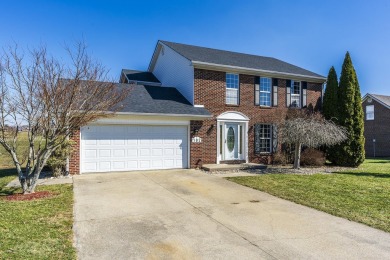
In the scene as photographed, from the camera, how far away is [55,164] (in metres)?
10.3

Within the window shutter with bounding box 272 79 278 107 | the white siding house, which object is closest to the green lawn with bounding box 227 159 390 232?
the window shutter with bounding box 272 79 278 107

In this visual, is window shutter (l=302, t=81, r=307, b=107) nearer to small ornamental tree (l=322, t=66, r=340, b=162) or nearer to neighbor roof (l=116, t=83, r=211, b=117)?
small ornamental tree (l=322, t=66, r=340, b=162)

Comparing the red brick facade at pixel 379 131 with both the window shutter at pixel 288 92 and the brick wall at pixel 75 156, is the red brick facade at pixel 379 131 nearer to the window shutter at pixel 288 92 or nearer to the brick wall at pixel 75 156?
the window shutter at pixel 288 92

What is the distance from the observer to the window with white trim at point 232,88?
14406mm

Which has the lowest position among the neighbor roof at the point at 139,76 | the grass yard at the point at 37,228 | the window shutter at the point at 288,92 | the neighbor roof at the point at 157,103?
the grass yard at the point at 37,228

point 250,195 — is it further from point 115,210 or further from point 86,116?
point 86,116

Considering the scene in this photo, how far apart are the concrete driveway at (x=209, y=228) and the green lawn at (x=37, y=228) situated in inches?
9.2

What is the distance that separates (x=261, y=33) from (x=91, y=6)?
9.03m

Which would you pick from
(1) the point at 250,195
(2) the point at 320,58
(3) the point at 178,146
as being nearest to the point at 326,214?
(1) the point at 250,195

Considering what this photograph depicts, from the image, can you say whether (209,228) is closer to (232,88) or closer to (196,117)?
(196,117)

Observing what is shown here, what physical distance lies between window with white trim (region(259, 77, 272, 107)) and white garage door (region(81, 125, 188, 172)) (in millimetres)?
5319

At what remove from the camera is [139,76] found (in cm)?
1877

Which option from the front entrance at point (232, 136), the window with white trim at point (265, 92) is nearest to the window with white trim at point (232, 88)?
the front entrance at point (232, 136)

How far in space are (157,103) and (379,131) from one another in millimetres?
25036
